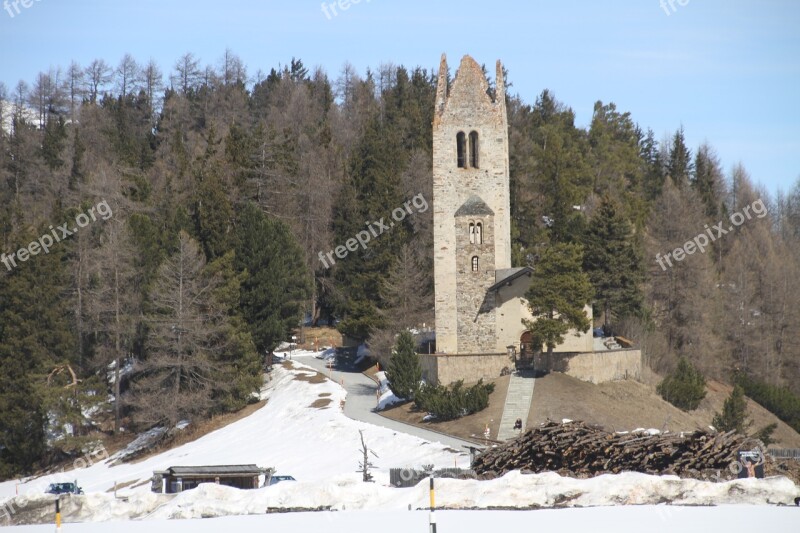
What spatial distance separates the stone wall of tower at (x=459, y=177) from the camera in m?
49.0

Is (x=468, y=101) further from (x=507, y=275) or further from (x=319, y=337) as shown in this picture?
(x=319, y=337)

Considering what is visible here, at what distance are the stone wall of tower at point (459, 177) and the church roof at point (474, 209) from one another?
0.76 ft

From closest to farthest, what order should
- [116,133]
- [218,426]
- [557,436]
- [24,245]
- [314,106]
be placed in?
[557,436]
[218,426]
[24,245]
[116,133]
[314,106]

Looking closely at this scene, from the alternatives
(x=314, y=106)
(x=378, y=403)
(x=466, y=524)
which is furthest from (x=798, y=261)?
(x=466, y=524)

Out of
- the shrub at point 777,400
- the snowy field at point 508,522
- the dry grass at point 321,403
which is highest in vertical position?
the dry grass at point 321,403

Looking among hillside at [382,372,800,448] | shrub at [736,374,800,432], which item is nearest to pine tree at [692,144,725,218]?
shrub at [736,374,800,432]

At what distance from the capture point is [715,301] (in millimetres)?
66250

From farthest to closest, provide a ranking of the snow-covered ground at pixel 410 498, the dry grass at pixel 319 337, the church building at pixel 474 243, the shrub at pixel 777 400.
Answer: the dry grass at pixel 319 337
the shrub at pixel 777 400
the church building at pixel 474 243
the snow-covered ground at pixel 410 498

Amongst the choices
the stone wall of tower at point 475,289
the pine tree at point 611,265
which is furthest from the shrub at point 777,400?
the stone wall of tower at point 475,289

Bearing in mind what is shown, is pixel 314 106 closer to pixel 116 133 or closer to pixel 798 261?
pixel 116 133

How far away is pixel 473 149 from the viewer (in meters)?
50.2

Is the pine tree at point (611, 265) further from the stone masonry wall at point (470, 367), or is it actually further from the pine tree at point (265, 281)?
the pine tree at point (265, 281)

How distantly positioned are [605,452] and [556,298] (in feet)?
66.9

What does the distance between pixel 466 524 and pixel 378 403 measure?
90.3ft
